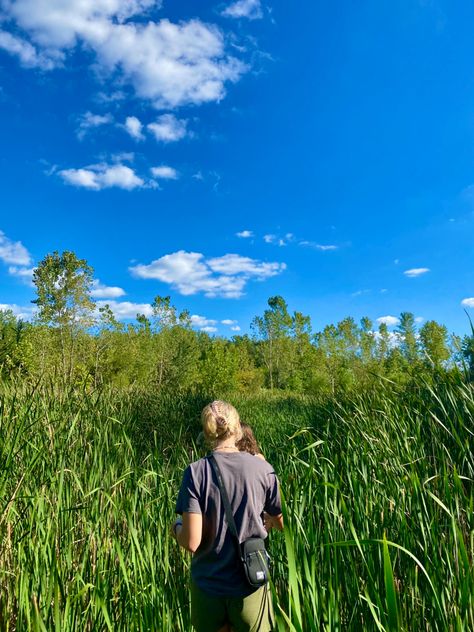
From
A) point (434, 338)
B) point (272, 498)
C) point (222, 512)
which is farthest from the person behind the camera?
point (434, 338)

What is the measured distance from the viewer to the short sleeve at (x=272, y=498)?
2072mm

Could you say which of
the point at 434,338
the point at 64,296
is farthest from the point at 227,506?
the point at 434,338

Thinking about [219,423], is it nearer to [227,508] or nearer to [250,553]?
[227,508]

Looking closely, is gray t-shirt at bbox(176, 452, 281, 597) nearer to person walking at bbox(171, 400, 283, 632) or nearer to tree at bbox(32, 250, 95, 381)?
person walking at bbox(171, 400, 283, 632)

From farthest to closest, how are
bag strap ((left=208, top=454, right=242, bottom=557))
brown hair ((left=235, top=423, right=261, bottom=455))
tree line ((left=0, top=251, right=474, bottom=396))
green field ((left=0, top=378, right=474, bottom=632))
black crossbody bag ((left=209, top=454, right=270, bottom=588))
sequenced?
tree line ((left=0, top=251, right=474, bottom=396)), brown hair ((left=235, top=423, right=261, bottom=455)), bag strap ((left=208, top=454, right=242, bottom=557)), black crossbody bag ((left=209, top=454, right=270, bottom=588)), green field ((left=0, top=378, right=474, bottom=632))

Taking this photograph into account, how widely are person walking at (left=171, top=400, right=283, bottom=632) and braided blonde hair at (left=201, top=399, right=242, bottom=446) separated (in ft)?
0.42

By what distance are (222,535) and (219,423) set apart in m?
0.50

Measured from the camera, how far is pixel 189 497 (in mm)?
1937

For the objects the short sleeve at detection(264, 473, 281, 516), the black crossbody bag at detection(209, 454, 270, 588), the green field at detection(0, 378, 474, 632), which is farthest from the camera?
the short sleeve at detection(264, 473, 281, 516)

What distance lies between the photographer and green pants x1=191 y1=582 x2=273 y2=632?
1.91m

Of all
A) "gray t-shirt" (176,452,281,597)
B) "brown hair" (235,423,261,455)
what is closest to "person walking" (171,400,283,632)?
"gray t-shirt" (176,452,281,597)

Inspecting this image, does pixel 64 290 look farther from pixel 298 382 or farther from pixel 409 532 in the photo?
pixel 409 532

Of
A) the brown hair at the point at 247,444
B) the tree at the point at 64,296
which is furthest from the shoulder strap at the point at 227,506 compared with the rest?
the tree at the point at 64,296

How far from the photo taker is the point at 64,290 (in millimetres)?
20203
